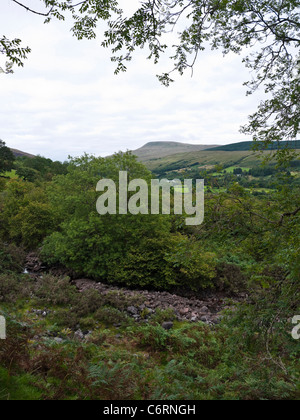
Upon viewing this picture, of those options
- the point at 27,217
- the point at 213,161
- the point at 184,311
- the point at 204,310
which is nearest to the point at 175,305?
the point at 184,311

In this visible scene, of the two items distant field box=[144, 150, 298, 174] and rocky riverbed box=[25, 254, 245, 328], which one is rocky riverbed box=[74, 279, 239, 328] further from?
distant field box=[144, 150, 298, 174]

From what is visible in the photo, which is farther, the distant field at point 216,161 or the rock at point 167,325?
the rock at point 167,325

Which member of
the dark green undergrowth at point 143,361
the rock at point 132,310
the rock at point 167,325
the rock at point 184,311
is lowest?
the rock at point 184,311

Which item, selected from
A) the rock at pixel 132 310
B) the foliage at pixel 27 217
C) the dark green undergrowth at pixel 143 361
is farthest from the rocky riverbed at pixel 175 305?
the foliage at pixel 27 217

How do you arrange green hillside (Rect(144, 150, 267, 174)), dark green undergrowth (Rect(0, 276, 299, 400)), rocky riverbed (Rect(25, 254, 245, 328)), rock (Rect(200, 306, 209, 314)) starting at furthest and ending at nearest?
rock (Rect(200, 306, 209, 314))
rocky riverbed (Rect(25, 254, 245, 328))
green hillside (Rect(144, 150, 267, 174))
dark green undergrowth (Rect(0, 276, 299, 400))

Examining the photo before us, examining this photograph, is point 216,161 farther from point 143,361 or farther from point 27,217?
point 27,217

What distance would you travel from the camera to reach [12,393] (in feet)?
13.3

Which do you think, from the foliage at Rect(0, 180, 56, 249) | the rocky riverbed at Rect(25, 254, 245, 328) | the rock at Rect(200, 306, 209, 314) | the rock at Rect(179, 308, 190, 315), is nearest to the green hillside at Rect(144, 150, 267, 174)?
the rocky riverbed at Rect(25, 254, 245, 328)

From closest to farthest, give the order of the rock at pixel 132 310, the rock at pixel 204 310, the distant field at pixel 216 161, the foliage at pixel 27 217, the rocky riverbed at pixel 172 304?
the distant field at pixel 216 161
the rock at pixel 132 310
the rocky riverbed at pixel 172 304
the rock at pixel 204 310
the foliage at pixel 27 217

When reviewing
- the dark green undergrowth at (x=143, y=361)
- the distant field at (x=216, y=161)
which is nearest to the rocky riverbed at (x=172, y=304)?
the dark green undergrowth at (x=143, y=361)

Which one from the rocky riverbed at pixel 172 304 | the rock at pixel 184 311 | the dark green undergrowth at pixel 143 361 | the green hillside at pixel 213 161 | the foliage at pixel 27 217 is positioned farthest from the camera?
the foliage at pixel 27 217

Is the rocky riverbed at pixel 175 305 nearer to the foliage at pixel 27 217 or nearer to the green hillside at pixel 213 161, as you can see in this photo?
the green hillside at pixel 213 161

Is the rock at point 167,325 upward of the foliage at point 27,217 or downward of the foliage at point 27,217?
downward
